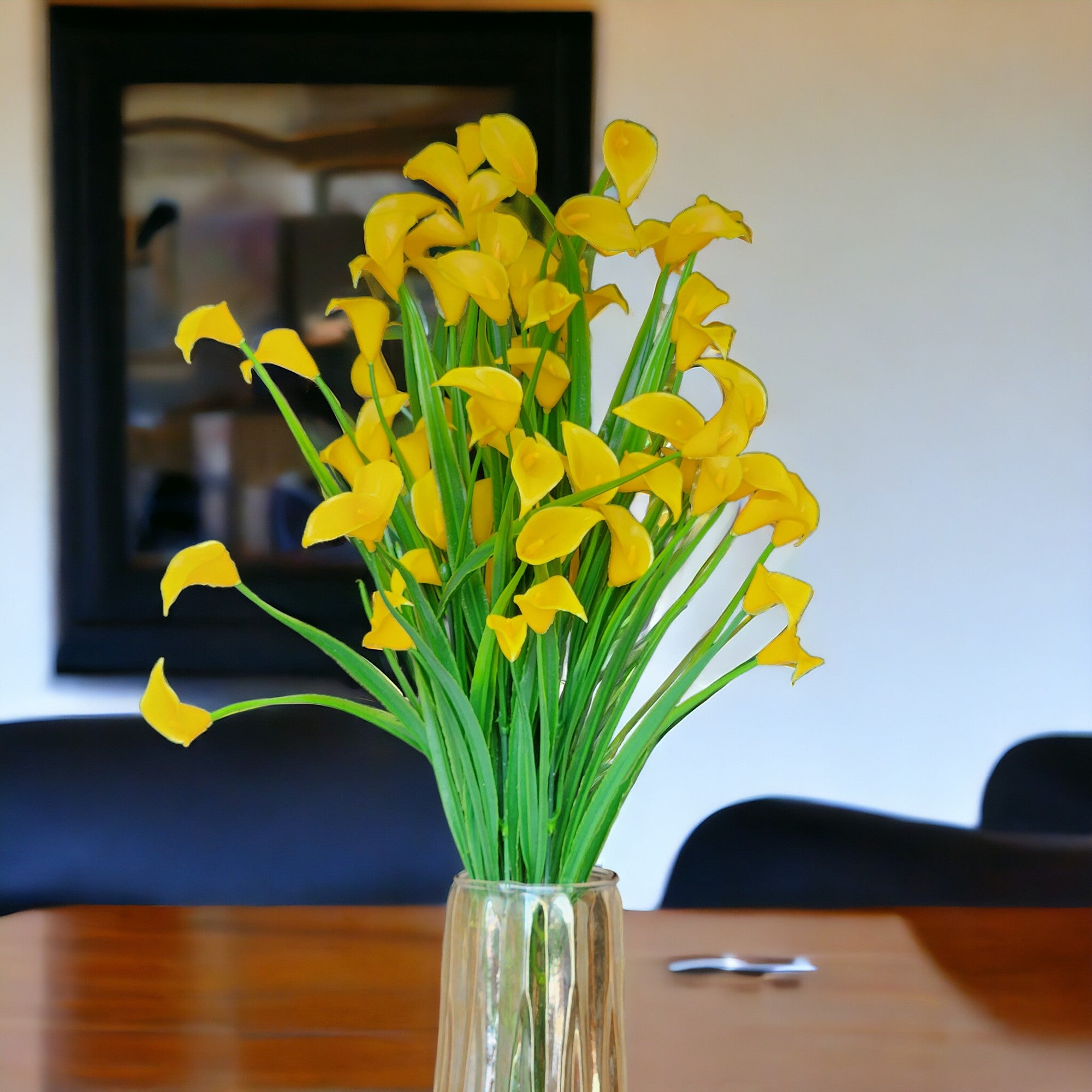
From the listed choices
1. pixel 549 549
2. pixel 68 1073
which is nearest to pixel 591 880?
pixel 549 549

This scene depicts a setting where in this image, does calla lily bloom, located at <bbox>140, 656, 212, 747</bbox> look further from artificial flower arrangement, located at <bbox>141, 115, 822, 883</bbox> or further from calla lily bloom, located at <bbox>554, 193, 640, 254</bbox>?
calla lily bloom, located at <bbox>554, 193, 640, 254</bbox>

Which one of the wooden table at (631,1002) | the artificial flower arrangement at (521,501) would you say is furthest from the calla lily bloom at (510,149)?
the wooden table at (631,1002)

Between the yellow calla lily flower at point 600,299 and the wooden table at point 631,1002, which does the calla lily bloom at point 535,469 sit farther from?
the wooden table at point 631,1002

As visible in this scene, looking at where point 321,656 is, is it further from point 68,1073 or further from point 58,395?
point 68,1073

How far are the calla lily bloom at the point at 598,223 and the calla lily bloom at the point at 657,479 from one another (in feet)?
0.30

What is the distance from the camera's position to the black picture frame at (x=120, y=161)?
2.36 metres

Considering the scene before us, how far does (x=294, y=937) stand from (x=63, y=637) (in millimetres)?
1556

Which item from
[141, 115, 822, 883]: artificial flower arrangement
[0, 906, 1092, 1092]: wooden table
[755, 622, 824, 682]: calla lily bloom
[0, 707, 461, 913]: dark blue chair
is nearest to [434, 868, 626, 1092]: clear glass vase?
[141, 115, 822, 883]: artificial flower arrangement

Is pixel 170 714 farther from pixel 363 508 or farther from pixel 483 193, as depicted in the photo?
pixel 483 193

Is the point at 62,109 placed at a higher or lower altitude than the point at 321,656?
higher

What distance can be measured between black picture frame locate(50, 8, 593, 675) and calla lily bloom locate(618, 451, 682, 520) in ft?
6.30

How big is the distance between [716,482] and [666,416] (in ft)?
0.13

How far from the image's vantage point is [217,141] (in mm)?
2398

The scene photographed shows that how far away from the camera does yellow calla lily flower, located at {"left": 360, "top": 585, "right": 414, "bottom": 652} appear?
0.51 m
